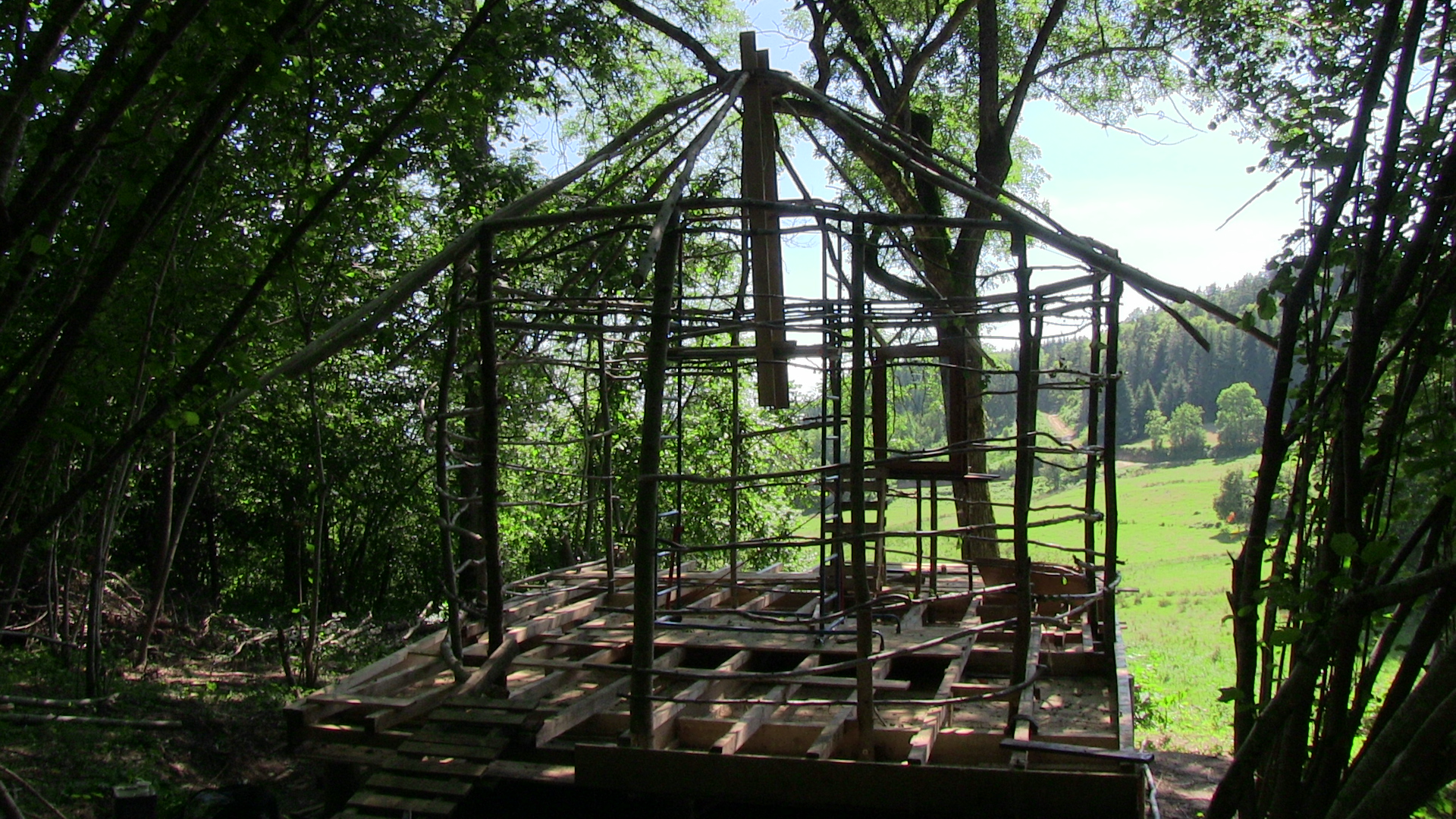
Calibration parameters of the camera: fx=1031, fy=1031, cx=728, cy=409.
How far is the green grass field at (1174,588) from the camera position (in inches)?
592

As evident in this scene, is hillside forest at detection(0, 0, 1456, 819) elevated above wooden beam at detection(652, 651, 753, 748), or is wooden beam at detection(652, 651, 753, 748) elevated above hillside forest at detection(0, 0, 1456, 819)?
hillside forest at detection(0, 0, 1456, 819)

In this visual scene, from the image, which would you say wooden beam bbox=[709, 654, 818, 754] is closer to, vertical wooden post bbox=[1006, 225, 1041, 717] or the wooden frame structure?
the wooden frame structure

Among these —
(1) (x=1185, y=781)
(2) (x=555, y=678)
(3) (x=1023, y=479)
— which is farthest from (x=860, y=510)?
(1) (x=1185, y=781)

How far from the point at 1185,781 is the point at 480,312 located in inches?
378

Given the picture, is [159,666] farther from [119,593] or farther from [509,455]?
[509,455]

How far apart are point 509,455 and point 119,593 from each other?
641 centimetres

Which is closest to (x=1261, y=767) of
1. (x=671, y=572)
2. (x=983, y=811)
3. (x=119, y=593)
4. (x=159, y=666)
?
(x=983, y=811)

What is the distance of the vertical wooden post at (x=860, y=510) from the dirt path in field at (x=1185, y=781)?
5.93 metres

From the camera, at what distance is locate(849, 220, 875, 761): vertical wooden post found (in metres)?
4.64

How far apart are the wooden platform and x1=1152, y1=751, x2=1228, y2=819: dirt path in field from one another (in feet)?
13.2

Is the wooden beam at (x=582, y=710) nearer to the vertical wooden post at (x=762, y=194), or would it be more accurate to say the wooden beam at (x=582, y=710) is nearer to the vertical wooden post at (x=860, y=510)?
the vertical wooden post at (x=860, y=510)

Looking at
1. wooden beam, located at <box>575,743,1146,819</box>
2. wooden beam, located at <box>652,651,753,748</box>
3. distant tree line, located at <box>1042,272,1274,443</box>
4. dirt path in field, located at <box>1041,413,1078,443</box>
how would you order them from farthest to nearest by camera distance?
distant tree line, located at <box>1042,272,1274,443</box>
dirt path in field, located at <box>1041,413,1078,443</box>
wooden beam, located at <box>652,651,753,748</box>
wooden beam, located at <box>575,743,1146,819</box>

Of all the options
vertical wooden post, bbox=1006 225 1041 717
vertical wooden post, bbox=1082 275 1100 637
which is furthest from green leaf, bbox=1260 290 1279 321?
vertical wooden post, bbox=1082 275 1100 637

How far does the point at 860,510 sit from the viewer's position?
4.61 m
